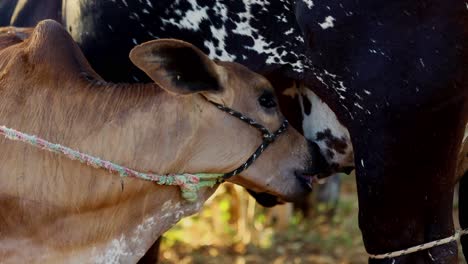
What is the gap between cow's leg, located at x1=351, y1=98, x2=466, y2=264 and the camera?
3088 millimetres

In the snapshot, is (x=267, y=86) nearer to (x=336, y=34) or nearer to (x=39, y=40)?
(x=336, y=34)

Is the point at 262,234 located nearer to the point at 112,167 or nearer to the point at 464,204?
the point at 464,204

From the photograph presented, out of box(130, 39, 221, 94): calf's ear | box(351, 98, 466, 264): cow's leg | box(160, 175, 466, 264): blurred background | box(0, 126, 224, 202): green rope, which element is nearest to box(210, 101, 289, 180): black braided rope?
box(0, 126, 224, 202): green rope

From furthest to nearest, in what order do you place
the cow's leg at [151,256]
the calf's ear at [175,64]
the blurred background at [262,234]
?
the blurred background at [262,234] → the cow's leg at [151,256] → the calf's ear at [175,64]

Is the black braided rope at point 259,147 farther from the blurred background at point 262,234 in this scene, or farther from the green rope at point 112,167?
the blurred background at point 262,234

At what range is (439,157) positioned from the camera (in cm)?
312

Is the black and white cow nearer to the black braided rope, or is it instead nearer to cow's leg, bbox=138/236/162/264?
the black braided rope

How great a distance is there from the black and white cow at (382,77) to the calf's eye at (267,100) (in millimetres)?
93

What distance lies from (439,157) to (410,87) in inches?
10.1

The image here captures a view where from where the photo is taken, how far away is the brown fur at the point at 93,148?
3344mm

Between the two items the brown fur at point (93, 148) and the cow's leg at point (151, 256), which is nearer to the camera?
the brown fur at point (93, 148)

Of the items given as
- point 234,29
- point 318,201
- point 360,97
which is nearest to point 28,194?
Result: point 234,29

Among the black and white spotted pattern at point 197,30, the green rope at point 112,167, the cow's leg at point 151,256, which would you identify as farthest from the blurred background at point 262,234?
the green rope at point 112,167

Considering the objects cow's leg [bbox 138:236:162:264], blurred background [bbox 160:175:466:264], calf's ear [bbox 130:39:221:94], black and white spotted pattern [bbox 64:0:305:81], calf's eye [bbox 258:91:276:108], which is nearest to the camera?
calf's ear [bbox 130:39:221:94]
